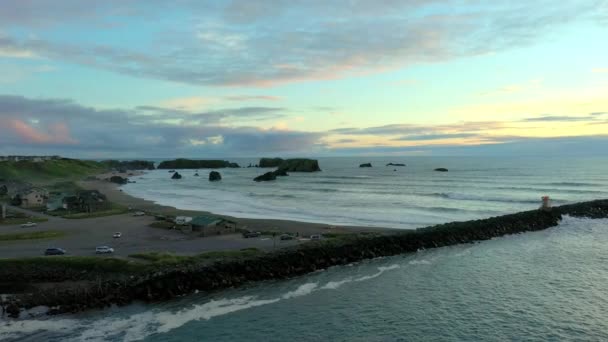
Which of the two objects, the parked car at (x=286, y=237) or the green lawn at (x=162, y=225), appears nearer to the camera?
the parked car at (x=286, y=237)

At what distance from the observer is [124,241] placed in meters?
46.2

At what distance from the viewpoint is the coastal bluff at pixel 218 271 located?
1084 inches

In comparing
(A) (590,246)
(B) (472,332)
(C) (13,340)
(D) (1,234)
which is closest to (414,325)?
(B) (472,332)

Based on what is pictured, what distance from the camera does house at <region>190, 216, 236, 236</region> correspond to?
5073 centimetres

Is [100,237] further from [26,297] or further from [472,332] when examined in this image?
[472,332]

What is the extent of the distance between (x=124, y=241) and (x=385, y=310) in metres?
30.9

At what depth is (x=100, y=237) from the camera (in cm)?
4856

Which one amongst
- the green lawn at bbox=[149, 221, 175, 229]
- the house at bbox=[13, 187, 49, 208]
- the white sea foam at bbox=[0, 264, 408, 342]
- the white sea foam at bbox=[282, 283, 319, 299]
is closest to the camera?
the white sea foam at bbox=[0, 264, 408, 342]

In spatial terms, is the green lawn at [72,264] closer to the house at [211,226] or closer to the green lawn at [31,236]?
the green lawn at [31,236]

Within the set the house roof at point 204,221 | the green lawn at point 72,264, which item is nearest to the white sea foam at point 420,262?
the green lawn at point 72,264

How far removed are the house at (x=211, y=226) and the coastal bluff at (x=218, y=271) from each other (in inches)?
550

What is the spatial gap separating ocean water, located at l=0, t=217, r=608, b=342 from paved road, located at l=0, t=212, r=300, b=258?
1252 cm

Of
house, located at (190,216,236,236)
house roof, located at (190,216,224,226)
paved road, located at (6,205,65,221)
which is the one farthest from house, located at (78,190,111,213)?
house, located at (190,216,236,236)

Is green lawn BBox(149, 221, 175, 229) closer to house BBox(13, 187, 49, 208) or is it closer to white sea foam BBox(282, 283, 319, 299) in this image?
white sea foam BBox(282, 283, 319, 299)
